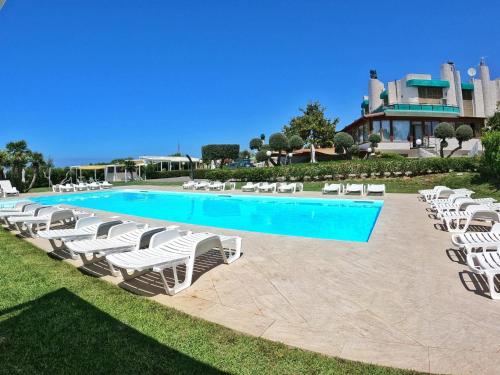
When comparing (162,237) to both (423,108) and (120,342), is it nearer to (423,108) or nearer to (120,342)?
(120,342)

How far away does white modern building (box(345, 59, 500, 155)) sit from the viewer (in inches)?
1182

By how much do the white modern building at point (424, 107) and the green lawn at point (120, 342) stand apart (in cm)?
2940

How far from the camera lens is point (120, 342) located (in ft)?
9.18

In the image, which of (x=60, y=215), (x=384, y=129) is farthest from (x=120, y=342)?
(x=384, y=129)

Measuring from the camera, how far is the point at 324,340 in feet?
9.29

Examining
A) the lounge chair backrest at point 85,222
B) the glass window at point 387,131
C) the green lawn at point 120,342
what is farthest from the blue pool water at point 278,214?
the glass window at point 387,131

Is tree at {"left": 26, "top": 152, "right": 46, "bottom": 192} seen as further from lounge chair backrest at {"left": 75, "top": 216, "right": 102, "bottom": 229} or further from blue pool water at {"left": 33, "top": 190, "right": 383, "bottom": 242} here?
lounge chair backrest at {"left": 75, "top": 216, "right": 102, "bottom": 229}

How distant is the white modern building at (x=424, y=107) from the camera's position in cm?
3003

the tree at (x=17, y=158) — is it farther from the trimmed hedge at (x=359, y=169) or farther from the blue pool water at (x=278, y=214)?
the trimmed hedge at (x=359, y=169)

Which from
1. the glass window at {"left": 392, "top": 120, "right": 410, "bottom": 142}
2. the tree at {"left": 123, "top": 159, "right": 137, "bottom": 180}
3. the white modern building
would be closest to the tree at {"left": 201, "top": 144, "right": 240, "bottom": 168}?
the tree at {"left": 123, "top": 159, "right": 137, "bottom": 180}

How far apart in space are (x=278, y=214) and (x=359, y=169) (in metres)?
10.4

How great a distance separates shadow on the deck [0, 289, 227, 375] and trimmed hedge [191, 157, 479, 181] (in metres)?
19.7

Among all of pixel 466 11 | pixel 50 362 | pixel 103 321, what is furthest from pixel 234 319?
pixel 466 11

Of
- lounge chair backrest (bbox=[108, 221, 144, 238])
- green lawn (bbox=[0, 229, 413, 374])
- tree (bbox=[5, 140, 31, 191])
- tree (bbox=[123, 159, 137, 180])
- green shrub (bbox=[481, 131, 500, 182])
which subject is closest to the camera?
green lawn (bbox=[0, 229, 413, 374])
